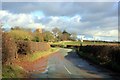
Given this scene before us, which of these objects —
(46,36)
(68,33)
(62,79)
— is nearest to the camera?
(62,79)

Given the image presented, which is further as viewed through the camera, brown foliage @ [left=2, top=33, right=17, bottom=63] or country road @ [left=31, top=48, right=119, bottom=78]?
country road @ [left=31, top=48, right=119, bottom=78]

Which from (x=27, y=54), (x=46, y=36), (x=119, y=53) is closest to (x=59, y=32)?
(x=46, y=36)

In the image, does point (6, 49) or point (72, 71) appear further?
point (72, 71)

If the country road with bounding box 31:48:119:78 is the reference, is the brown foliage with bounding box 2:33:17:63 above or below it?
above

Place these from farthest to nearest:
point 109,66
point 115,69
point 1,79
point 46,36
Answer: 1. point 46,36
2. point 109,66
3. point 115,69
4. point 1,79

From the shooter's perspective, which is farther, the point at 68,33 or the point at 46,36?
the point at 68,33

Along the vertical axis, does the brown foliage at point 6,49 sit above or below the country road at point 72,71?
above

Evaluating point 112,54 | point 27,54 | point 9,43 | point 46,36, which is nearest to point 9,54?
point 9,43

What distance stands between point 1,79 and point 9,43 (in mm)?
6369

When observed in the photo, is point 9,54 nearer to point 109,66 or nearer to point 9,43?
point 9,43

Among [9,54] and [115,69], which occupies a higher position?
[9,54]

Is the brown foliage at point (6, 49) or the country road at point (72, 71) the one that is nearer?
the brown foliage at point (6, 49)

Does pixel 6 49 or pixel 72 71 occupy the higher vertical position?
pixel 6 49

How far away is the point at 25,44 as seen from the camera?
38.0m
